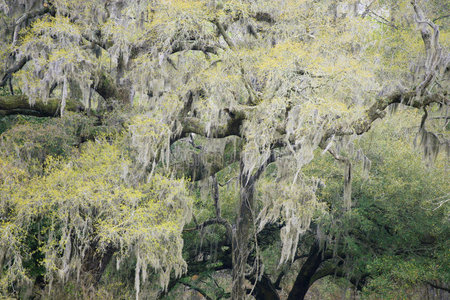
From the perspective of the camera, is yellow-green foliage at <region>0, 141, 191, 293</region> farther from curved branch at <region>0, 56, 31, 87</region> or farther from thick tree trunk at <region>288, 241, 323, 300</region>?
thick tree trunk at <region>288, 241, 323, 300</region>

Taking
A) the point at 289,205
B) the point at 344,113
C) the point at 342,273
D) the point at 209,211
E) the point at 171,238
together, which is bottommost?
the point at 342,273

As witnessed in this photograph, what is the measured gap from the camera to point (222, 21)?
41.7 ft

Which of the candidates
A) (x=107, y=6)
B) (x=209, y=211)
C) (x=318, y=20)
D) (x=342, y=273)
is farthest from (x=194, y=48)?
(x=342, y=273)

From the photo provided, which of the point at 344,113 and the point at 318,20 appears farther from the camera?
the point at 318,20

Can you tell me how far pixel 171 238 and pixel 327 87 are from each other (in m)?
5.27

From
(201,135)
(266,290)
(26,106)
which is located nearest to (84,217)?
(26,106)

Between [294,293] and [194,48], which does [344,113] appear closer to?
[194,48]

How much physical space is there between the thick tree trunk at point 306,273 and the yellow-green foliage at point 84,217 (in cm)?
681

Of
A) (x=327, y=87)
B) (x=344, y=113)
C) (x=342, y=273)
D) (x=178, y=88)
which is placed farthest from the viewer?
(x=342, y=273)

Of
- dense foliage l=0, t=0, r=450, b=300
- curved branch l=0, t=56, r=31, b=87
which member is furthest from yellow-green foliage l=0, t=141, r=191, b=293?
curved branch l=0, t=56, r=31, b=87

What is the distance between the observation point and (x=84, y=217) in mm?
10391

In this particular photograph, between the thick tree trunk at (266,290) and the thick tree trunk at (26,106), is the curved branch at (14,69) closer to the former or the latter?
the thick tree trunk at (26,106)

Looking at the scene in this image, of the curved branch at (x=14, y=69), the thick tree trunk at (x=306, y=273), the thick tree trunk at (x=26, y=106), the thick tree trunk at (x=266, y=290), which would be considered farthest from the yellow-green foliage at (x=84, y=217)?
the thick tree trunk at (x=306, y=273)

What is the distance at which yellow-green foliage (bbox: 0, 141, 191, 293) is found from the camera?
9.81 meters
